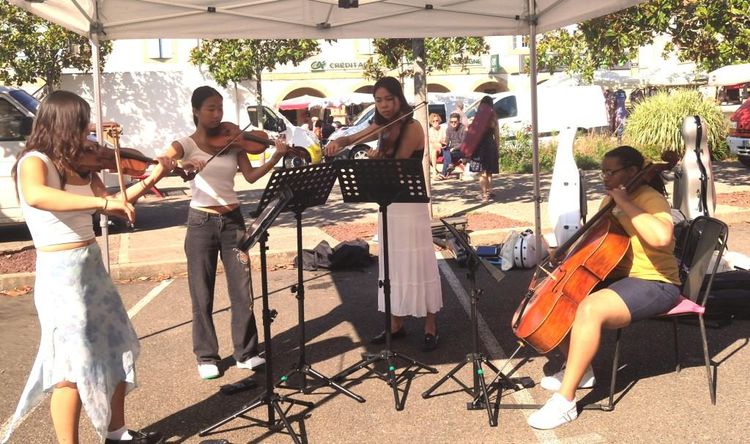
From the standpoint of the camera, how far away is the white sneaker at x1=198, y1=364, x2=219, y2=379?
5.10 m

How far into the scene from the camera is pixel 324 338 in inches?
236

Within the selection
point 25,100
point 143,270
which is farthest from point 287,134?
point 143,270

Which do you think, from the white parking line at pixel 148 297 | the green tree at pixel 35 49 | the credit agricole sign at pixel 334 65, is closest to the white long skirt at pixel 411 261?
the white parking line at pixel 148 297

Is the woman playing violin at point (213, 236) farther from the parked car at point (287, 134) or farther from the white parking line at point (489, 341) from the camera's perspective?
the parked car at point (287, 134)

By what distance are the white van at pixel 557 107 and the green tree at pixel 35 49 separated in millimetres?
11399

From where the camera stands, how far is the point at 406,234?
543 centimetres

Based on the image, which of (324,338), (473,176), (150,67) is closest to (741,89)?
(473,176)

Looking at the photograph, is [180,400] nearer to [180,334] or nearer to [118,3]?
[180,334]

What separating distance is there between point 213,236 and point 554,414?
238cm

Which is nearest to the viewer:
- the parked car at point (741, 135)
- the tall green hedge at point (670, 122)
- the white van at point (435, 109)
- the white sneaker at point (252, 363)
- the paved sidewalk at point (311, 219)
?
the white sneaker at point (252, 363)

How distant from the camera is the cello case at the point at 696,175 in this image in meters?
6.90

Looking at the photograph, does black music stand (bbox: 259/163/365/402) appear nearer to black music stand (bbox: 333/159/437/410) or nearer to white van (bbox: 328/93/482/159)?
black music stand (bbox: 333/159/437/410)

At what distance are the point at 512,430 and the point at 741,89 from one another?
2374 centimetres

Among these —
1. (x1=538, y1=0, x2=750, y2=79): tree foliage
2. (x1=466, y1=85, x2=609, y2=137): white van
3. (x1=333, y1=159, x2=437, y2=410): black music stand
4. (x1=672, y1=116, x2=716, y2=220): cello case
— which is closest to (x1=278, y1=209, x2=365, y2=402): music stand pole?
(x1=333, y1=159, x2=437, y2=410): black music stand
